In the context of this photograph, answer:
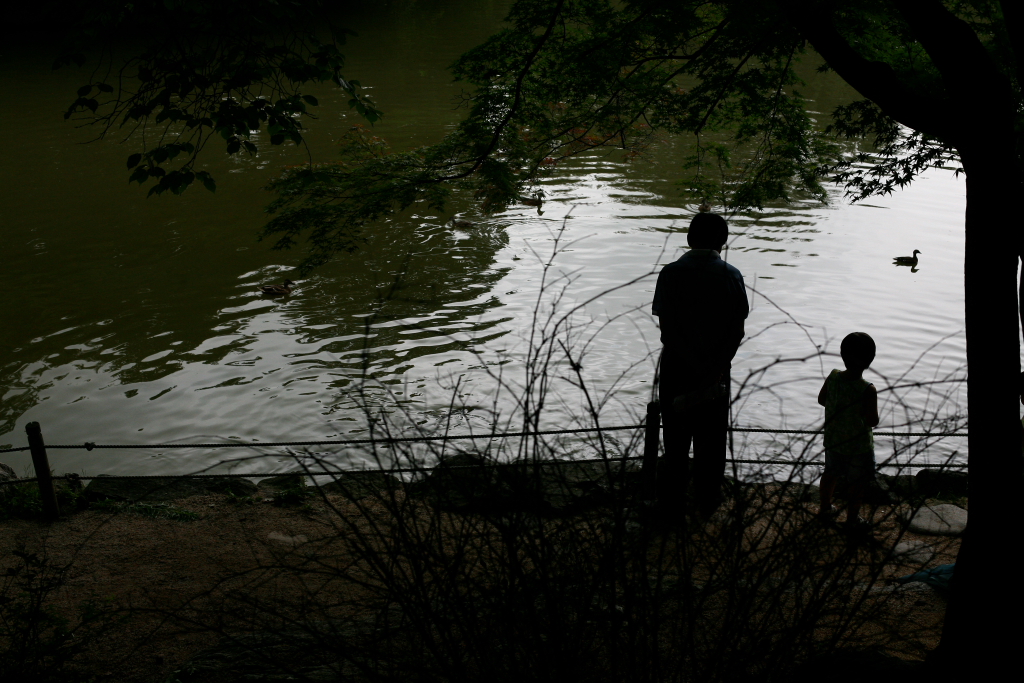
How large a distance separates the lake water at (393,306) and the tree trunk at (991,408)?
1494 mm

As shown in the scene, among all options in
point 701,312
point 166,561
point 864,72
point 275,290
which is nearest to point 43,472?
point 166,561

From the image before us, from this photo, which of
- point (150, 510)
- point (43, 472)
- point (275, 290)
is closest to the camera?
point (43, 472)

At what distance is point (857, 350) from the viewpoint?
4.67 m

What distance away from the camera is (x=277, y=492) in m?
6.38

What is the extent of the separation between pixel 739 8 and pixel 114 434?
6905 millimetres

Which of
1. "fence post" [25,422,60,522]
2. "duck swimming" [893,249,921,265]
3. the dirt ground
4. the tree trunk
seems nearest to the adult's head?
the tree trunk

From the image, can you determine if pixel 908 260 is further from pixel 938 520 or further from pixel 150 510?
pixel 150 510

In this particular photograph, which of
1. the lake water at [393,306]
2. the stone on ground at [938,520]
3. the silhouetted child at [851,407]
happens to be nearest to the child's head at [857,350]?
the silhouetted child at [851,407]

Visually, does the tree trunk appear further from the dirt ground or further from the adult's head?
the adult's head

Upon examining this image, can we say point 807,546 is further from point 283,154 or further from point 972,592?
point 283,154

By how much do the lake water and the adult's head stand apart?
83cm

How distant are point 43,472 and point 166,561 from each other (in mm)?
1287

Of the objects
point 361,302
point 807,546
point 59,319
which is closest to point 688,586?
point 807,546

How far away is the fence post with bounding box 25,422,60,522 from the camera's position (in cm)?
570
